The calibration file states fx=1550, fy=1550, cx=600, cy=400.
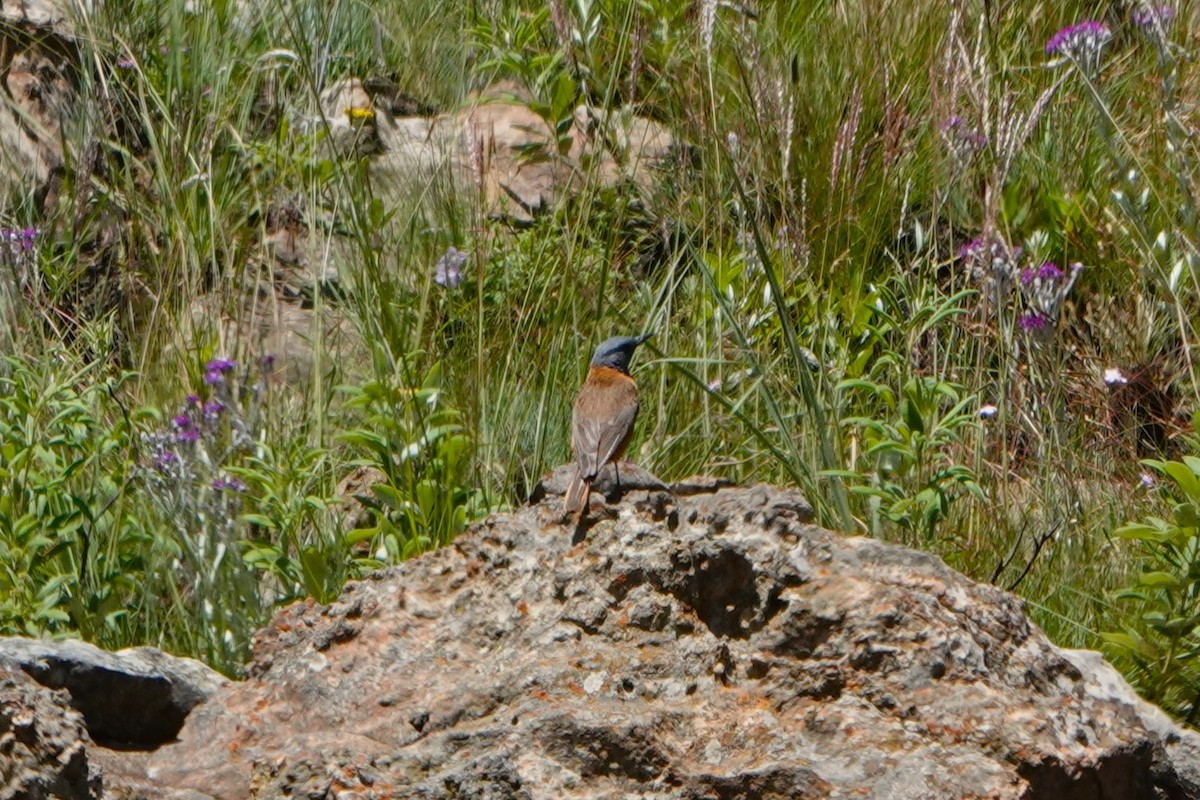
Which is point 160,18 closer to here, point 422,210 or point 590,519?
point 422,210

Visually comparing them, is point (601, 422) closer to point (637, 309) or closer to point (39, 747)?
point (637, 309)

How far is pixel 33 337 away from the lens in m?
4.37

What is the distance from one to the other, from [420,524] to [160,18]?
3241mm

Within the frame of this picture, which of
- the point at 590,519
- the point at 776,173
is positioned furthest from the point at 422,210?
the point at 590,519

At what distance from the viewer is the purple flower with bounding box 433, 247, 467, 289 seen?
4.29 m

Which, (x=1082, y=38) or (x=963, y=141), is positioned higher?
(x=1082, y=38)

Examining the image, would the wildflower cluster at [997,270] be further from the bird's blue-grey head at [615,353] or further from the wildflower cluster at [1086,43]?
the bird's blue-grey head at [615,353]

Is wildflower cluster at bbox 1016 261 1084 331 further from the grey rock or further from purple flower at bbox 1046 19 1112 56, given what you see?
the grey rock

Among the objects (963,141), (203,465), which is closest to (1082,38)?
(963,141)

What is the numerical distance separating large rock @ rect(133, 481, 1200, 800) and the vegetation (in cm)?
72

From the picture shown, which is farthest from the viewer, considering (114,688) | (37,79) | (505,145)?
(505,145)

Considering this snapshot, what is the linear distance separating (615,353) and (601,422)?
0.53m

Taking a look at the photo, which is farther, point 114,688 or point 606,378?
point 606,378

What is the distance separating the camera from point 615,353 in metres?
3.81
